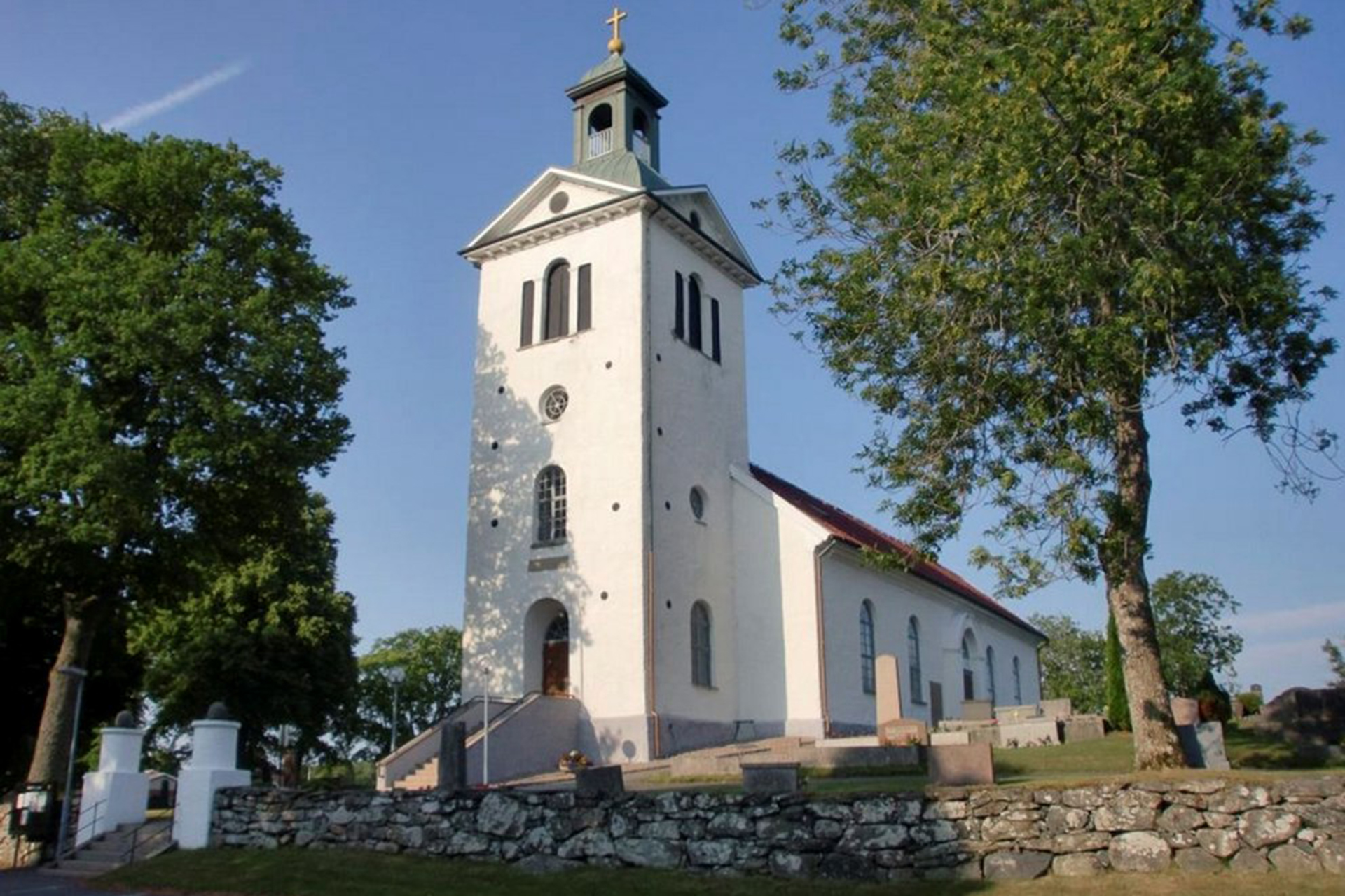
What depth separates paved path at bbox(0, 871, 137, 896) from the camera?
14984 mm

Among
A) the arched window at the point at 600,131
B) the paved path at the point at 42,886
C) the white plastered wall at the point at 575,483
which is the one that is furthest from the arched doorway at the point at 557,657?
the arched window at the point at 600,131

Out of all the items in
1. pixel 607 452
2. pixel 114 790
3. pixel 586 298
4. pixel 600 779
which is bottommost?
pixel 114 790

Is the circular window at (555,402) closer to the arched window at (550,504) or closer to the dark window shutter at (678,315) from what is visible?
the arched window at (550,504)

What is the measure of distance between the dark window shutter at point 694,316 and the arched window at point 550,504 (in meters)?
5.32

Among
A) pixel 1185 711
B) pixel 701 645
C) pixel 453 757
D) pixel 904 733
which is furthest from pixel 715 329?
pixel 453 757

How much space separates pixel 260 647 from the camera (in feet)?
113

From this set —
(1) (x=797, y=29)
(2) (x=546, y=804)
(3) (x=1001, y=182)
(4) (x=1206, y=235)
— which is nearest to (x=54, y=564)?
(2) (x=546, y=804)

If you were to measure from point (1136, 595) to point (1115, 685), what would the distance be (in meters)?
14.2

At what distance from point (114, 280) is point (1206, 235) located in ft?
59.2

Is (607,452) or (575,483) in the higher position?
(607,452)

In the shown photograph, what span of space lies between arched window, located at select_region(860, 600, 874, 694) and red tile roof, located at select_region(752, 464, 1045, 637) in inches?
69.2

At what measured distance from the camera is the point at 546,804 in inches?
554

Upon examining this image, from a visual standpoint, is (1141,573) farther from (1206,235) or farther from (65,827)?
(65,827)

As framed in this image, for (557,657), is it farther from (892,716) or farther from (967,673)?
(967,673)
